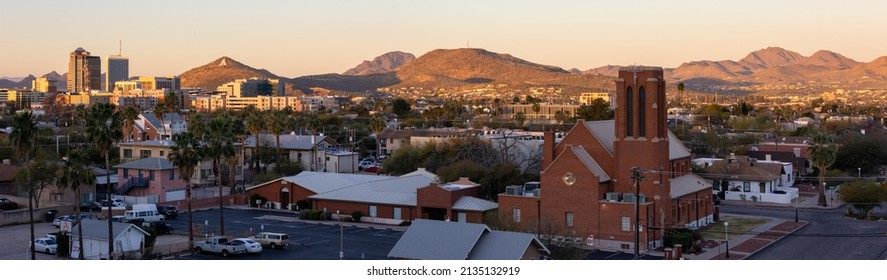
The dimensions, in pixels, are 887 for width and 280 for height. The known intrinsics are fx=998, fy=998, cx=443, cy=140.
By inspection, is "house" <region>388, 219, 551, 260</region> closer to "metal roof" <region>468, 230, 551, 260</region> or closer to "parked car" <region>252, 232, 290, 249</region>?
"metal roof" <region>468, 230, 551, 260</region>

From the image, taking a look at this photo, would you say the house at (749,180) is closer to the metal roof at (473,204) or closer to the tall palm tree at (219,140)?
the metal roof at (473,204)

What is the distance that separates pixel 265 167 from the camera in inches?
3014

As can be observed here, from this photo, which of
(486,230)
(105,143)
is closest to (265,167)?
(105,143)

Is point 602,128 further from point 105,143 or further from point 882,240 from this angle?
point 105,143

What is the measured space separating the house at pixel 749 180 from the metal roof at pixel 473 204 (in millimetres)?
22123

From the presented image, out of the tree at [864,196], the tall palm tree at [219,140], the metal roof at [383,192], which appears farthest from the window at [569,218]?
the tree at [864,196]

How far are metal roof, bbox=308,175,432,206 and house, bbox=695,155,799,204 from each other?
21.1m

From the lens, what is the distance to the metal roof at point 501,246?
26.8 meters

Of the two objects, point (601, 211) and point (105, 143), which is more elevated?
point (105, 143)

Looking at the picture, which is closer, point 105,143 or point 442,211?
point 105,143

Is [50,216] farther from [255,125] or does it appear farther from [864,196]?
[864,196]

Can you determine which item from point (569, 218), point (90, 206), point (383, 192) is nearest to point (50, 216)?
point (90, 206)
